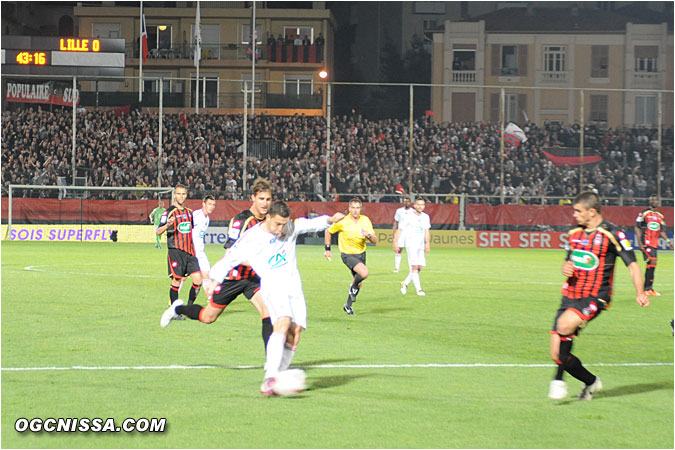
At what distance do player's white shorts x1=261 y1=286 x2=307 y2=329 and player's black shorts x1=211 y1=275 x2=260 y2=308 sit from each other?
1.41 m

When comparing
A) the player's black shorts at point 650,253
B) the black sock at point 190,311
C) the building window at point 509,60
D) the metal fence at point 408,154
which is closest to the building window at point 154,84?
the metal fence at point 408,154

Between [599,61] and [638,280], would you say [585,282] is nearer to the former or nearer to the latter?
[638,280]

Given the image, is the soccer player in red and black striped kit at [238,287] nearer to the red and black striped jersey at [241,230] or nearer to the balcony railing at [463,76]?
the red and black striped jersey at [241,230]

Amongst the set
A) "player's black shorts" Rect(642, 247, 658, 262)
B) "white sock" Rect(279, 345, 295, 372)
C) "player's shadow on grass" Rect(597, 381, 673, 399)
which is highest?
"player's black shorts" Rect(642, 247, 658, 262)

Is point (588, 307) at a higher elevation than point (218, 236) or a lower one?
higher

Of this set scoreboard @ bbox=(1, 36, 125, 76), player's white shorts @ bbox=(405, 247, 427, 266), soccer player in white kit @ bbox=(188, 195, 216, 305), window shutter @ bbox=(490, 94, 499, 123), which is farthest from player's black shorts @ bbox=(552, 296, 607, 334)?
window shutter @ bbox=(490, 94, 499, 123)

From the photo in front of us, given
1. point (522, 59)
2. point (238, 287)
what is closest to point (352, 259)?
point (238, 287)

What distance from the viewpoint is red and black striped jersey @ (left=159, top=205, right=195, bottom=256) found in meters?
14.9

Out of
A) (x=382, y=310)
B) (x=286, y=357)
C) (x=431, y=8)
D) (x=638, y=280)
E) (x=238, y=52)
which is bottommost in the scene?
(x=382, y=310)

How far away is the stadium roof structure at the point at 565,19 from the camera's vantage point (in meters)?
74.4

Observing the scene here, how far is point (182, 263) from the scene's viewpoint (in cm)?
1505

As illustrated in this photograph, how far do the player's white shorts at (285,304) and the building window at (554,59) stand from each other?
6873 centimetres

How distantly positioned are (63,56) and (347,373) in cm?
3349

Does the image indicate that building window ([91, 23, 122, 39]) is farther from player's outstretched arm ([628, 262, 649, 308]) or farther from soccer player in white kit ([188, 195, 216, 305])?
player's outstretched arm ([628, 262, 649, 308])
